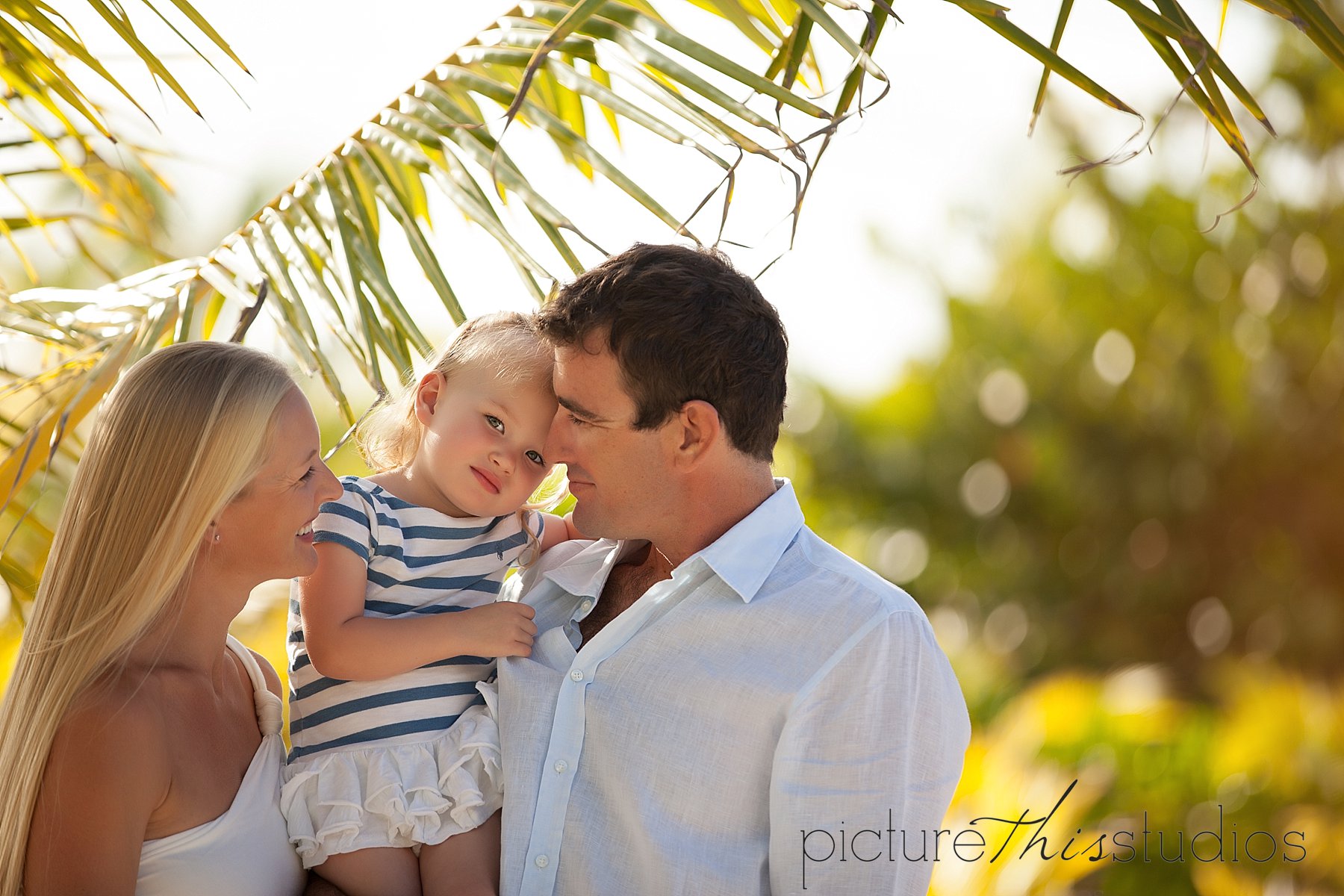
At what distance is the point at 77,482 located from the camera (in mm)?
2033

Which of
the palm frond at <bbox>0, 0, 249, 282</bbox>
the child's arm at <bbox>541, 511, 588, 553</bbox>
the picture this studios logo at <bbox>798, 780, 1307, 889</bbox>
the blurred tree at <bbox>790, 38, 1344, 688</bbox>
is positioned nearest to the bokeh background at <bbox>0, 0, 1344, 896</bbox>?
the blurred tree at <bbox>790, 38, 1344, 688</bbox>

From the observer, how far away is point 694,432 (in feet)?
8.64

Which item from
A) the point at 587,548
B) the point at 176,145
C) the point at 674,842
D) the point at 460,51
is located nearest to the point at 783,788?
the point at 674,842

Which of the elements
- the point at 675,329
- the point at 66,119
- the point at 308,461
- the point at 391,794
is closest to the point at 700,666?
the point at 391,794

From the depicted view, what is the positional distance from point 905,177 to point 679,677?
12.9m

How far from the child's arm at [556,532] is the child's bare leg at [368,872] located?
2.85ft

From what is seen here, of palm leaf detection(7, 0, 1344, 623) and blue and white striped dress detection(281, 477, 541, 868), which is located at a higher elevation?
palm leaf detection(7, 0, 1344, 623)

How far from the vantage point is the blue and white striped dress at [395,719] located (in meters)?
2.21

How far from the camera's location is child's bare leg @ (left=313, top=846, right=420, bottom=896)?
7.22ft

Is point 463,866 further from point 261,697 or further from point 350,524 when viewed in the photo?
point 350,524

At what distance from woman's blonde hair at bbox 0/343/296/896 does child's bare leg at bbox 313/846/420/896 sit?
0.54 metres

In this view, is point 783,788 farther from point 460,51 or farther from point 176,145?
point 176,145

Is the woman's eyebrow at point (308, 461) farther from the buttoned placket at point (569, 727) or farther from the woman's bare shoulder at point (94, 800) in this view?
the buttoned placket at point (569, 727)

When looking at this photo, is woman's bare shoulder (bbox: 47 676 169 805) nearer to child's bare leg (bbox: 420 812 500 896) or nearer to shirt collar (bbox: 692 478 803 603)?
child's bare leg (bbox: 420 812 500 896)
